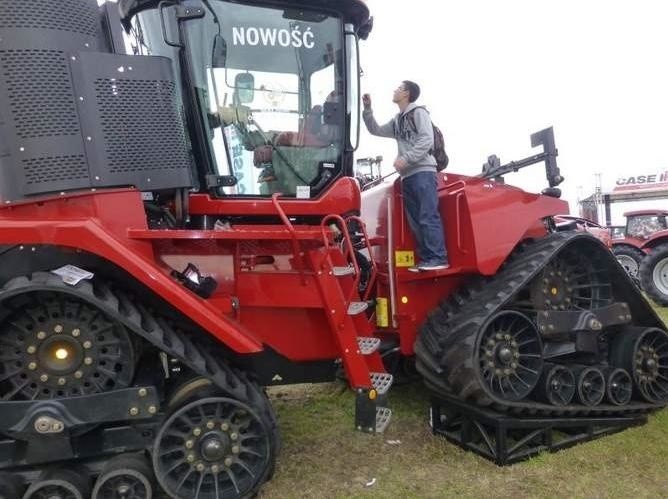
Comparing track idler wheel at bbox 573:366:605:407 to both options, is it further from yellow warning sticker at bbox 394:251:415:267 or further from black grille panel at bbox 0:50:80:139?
black grille panel at bbox 0:50:80:139

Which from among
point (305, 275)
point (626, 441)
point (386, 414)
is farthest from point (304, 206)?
point (626, 441)

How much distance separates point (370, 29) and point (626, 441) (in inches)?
132

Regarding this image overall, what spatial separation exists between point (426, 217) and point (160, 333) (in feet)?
6.09

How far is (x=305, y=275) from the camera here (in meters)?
3.68

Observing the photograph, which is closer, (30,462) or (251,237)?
(30,462)

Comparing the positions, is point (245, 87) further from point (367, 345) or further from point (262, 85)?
point (367, 345)

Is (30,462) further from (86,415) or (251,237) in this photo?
(251,237)

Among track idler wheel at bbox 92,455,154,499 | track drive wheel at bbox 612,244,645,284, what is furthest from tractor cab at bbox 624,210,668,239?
track idler wheel at bbox 92,455,154,499

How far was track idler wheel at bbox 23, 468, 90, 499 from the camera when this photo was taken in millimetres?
2861

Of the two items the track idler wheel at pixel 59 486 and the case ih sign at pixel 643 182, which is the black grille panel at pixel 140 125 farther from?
the case ih sign at pixel 643 182

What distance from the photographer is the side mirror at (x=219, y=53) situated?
3586 millimetres

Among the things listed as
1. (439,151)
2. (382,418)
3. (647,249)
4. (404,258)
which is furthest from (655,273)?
(382,418)

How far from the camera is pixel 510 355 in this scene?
381 cm

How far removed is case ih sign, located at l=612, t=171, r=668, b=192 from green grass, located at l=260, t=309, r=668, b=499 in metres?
13.6
